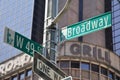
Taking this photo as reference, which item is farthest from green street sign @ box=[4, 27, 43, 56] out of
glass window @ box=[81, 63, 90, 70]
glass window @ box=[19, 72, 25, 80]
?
glass window @ box=[19, 72, 25, 80]

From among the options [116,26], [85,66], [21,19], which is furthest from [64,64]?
[21,19]

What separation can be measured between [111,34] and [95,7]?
23.0 feet

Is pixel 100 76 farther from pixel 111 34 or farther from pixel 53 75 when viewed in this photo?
pixel 53 75

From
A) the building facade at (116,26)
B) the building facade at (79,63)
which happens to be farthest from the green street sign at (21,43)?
the building facade at (116,26)

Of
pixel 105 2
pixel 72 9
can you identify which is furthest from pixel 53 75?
pixel 105 2

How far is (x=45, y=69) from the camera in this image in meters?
11.4

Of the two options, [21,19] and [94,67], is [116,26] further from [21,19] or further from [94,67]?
[94,67]

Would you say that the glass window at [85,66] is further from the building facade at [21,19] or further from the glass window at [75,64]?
the building facade at [21,19]

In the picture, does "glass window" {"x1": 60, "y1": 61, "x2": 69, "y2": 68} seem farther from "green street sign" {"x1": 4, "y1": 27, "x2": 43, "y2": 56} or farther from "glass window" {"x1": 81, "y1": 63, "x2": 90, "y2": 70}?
"green street sign" {"x1": 4, "y1": 27, "x2": 43, "y2": 56}

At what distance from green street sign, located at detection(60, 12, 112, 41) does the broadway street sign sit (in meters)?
1.11

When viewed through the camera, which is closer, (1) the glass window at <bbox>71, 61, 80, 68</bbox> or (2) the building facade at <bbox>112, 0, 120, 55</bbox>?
(1) the glass window at <bbox>71, 61, 80, 68</bbox>

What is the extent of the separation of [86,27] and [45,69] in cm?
201

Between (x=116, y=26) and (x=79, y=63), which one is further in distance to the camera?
(x=116, y=26)

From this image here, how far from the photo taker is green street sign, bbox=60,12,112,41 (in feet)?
40.1
